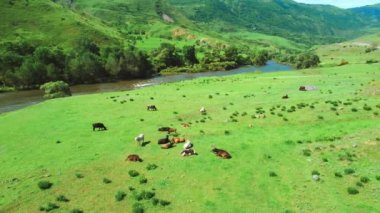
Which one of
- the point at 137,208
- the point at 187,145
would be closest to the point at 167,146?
the point at 187,145

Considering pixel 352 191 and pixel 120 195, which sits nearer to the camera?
pixel 352 191

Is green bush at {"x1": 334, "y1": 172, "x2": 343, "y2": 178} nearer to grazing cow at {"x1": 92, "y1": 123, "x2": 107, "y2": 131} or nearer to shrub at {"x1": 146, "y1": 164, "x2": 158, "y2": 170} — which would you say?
shrub at {"x1": 146, "y1": 164, "x2": 158, "y2": 170}

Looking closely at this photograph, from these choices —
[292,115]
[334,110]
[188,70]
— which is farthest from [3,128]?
[188,70]

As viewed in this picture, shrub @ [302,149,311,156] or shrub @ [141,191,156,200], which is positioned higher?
shrub @ [302,149,311,156]

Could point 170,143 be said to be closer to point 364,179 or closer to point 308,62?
point 364,179

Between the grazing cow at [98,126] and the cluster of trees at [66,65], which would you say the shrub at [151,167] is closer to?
the grazing cow at [98,126]

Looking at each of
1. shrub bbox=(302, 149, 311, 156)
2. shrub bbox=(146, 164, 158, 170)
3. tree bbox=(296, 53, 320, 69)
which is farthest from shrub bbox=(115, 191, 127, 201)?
tree bbox=(296, 53, 320, 69)
